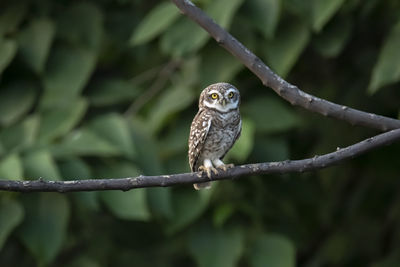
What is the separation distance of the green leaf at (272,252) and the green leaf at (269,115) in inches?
32.5

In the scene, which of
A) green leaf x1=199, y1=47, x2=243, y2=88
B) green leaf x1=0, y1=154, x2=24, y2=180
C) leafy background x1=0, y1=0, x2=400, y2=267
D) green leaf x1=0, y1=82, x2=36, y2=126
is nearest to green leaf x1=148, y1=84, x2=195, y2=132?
leafy background x1=0, y1=0, x2=400, y2=267

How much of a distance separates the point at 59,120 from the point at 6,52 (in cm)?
66

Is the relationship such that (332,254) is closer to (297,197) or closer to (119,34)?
(297,197)

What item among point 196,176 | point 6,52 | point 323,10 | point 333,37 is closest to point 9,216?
point 6,52

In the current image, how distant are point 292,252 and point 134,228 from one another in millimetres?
1480

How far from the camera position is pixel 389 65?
4.97 meters

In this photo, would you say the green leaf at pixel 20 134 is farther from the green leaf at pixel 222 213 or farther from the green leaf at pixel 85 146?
the green leaf at pixel 222 213

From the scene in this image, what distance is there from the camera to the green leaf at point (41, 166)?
486 cm

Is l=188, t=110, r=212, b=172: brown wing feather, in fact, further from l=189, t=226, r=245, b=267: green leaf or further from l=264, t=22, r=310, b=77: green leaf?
l=189, t=226, r=245, b=267: green leaf

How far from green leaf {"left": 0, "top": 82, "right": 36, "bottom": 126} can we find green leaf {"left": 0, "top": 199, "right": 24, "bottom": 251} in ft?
2.96

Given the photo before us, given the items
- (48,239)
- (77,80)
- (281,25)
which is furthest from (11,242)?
(281,25)

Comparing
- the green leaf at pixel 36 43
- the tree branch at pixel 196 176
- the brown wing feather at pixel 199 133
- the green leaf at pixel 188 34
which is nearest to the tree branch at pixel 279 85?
the tree branch at pixel 196 176

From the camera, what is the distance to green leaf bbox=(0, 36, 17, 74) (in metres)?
5.67

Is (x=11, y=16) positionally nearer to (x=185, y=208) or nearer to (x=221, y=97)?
(x=185, y=208)
